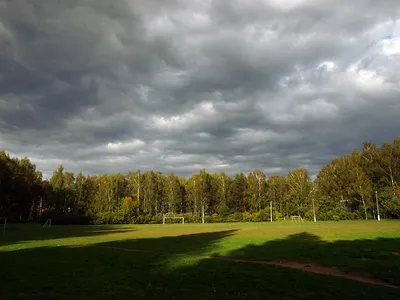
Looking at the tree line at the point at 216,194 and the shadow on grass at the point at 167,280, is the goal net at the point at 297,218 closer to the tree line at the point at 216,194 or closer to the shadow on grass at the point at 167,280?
the tree line at the point at 216,194

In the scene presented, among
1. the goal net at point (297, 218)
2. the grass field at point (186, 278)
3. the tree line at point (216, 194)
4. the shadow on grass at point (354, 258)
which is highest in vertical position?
the tree line at point (216, 194)

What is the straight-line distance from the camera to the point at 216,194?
383 feet

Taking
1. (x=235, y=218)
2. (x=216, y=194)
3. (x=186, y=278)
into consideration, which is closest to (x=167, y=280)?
(x=186, y=278)

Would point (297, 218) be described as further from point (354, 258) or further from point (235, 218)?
point (354, 258)

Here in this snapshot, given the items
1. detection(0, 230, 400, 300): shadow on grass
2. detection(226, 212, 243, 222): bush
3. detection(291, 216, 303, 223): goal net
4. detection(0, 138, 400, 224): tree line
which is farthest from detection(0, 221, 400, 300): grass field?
detection(226, 212, 243, 222): bush

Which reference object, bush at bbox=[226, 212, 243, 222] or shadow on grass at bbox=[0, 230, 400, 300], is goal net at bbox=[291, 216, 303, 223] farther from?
shadow on grass at bbox=[0, 230, 400, 300]

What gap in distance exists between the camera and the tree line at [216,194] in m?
84.0

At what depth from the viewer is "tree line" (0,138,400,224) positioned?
84000 millimetres

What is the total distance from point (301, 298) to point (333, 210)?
8805 centimetres

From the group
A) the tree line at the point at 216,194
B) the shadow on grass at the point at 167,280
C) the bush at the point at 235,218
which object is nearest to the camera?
the shadow on grass at the point at 167,280

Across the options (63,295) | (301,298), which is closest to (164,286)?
(63,295)

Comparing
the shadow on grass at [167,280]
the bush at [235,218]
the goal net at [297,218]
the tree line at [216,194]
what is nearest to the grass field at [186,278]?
the shadow on grass at [167,280]

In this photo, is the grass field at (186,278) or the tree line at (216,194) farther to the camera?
the tree line at (216,194)

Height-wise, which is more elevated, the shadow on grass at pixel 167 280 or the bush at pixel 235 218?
the shadow on grass at pixel 167 280
